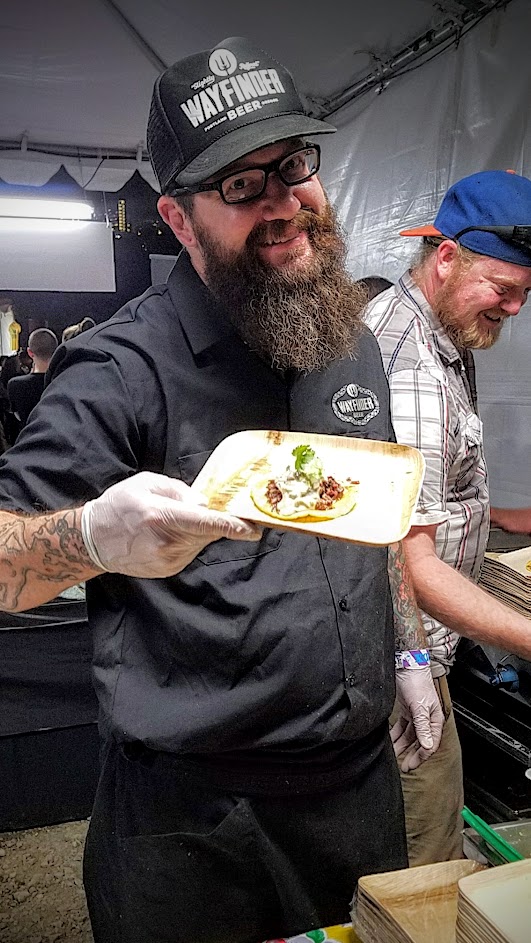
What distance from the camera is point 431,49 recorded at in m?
1.44

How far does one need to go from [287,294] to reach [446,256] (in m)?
0.63

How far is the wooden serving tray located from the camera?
2.48 ft

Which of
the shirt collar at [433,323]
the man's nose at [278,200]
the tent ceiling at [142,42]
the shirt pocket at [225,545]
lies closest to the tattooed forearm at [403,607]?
the shirt pocket at [225,545]

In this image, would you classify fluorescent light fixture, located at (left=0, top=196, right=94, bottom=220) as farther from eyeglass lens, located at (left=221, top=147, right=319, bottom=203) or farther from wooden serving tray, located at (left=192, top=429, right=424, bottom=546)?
wooden serving tray, located at (left=192, top=429, right=424, bottom=546)

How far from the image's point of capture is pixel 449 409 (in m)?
1.36

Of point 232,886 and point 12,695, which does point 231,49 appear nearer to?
point 232,886

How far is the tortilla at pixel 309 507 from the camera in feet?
2.60

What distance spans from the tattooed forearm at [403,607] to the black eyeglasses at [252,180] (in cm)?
59

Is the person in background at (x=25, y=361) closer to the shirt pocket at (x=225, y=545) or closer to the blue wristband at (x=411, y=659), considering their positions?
the shirt pocket at (x=225, y=545)

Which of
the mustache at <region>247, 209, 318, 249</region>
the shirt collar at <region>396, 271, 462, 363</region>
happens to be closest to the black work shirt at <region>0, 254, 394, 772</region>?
the mustache at <region>247, 209, 318, 249</region>

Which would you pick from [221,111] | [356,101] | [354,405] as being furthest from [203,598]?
[356,101]

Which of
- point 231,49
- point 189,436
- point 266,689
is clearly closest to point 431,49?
point 231,49

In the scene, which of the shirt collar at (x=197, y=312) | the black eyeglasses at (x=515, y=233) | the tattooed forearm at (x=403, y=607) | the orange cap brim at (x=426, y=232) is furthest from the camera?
the orange cap brim at (x=426, y=232)

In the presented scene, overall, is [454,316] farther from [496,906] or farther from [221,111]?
[496,906]
